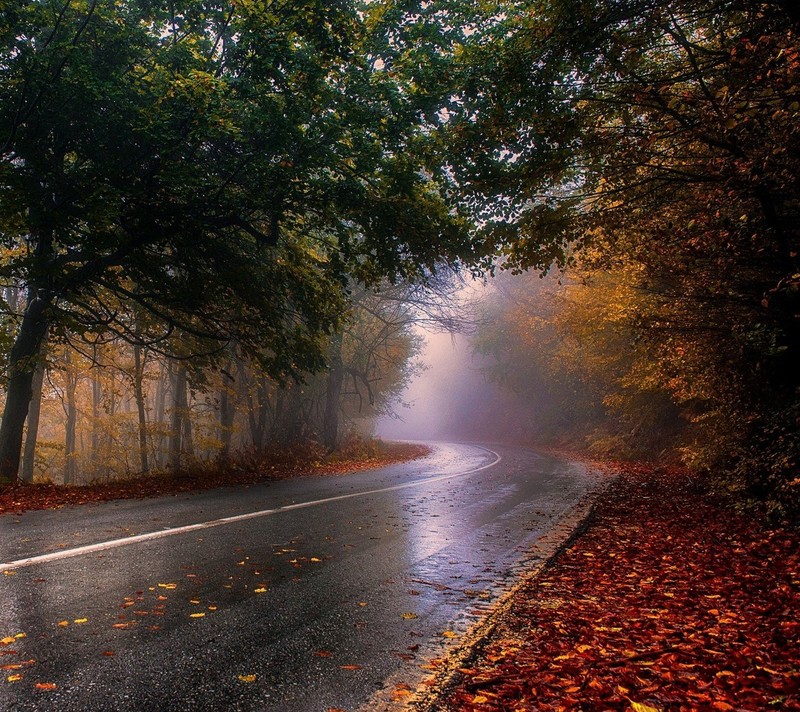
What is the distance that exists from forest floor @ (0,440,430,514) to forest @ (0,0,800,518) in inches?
73.4

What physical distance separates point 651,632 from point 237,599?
3093mm

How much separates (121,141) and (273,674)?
354 inches

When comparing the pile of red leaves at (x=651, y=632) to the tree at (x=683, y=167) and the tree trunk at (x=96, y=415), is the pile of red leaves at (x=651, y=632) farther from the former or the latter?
the tree trunk at (x=96, y=415)

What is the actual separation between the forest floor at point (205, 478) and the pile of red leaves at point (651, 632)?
7.68 meters

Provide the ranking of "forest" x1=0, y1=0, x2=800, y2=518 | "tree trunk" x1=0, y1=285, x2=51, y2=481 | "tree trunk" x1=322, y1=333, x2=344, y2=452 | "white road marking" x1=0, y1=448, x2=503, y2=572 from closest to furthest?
Answer: "white road marking" x1=0, y1=448, x2=503, y2=572 → "forest" x1=0, y1=0, x2=800, y2=518 → "tree trunk" x1=0, y1=285, x2=51, y2=481 → "tree trunk" x1=322, y1=333, x2=344, y2=452

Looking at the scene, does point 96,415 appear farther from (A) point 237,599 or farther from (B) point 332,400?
(A) point 237,599

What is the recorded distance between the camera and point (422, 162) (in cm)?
991

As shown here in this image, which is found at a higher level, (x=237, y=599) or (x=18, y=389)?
(x=18, y=389)

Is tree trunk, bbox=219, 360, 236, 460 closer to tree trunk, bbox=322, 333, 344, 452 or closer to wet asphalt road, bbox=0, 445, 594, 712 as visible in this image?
tree trunk, bbox=322, 333, 344, 452

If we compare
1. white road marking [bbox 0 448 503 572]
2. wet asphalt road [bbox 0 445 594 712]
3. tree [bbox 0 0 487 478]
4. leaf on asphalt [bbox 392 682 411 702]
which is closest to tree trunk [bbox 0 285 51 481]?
tree [bbox 0 0 487 478]

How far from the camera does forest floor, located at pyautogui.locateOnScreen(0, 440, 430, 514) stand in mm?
9125

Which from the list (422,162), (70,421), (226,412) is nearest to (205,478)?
(226,412)

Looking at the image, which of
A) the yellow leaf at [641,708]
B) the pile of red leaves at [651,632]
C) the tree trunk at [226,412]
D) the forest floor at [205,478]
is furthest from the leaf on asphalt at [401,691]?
the tree trunk at [226,412]

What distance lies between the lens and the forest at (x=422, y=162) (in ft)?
21.5
